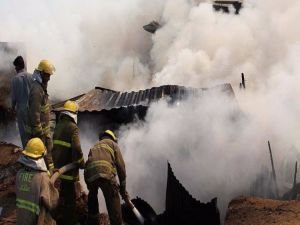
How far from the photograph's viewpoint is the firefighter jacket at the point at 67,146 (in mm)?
5426

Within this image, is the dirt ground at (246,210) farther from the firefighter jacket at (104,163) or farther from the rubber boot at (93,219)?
the firefighter jacket at (104,163)

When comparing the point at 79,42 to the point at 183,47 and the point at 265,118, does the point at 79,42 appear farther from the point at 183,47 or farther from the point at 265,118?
the point at 265,118

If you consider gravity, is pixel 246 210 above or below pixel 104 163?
below

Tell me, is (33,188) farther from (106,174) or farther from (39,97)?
(39,97)

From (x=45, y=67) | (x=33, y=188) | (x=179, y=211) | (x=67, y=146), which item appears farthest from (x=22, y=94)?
(x=179, y=211)

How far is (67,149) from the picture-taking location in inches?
216

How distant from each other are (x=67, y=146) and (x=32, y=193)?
1465mm

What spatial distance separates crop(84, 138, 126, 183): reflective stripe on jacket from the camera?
17.4ft

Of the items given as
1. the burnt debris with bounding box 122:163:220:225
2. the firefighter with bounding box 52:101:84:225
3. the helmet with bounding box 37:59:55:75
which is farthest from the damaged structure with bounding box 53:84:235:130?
the firefighter with bounding box 52:101:84:225

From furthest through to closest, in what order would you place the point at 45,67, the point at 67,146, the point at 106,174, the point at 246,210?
the point at 246,210 → the point at 45,67 → the point at 67,146 → the point at 106,174

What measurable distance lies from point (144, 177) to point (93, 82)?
876 centimetres

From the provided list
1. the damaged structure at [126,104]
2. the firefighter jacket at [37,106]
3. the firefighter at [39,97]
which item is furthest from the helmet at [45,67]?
the damaged structure at [126,104]

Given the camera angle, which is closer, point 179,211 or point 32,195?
point 32,195

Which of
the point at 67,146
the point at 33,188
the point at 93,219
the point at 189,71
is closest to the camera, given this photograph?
the point at 33,188
